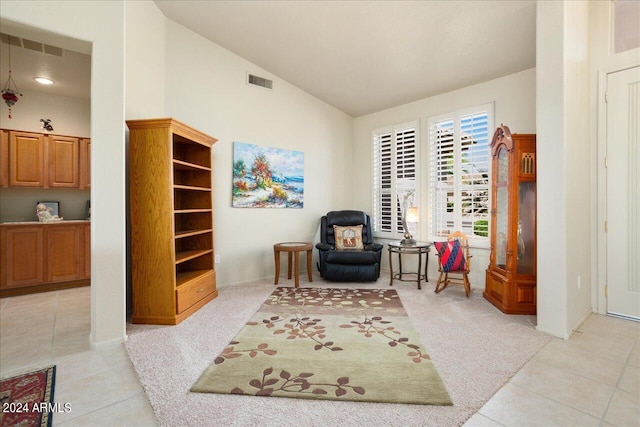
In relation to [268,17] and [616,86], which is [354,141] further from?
[616,86]

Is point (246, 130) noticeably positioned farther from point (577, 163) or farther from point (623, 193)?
point (623, 193)

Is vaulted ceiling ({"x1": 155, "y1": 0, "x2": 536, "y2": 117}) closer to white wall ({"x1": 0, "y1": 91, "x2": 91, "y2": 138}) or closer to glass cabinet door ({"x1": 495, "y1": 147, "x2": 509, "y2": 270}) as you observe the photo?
glass cabinet door ({"x1": 495, "y1": 147, "x2": 509, "y2": 270})

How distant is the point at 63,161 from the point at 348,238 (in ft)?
15.0

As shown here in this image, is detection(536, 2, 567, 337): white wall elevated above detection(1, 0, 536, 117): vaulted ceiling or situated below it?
below

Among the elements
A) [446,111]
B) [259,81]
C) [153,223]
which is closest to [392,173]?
[446,111]

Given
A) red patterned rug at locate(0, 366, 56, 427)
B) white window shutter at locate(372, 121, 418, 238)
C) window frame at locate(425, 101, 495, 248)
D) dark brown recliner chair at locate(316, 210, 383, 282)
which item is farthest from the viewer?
white window shutter at locate(372, 121, 418, 238)

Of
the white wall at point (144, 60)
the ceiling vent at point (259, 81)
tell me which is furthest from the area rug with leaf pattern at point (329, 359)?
the ceiling vent at point (259, 81)

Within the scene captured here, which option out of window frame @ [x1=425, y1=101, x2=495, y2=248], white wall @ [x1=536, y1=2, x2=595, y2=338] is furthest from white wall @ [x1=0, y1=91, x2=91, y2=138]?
white wall @ [x1=536, y1=2, x2=595, y2=338]

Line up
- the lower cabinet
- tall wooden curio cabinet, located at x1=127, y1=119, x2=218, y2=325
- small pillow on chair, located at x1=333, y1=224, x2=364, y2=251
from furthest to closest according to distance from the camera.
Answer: small pillow on chair, located at x1=333, y1=224, x2=364, y2=251
the lower cabinet
tall wooden curio cabinet, located at x1=127, y1=119, x2=218, y2=325

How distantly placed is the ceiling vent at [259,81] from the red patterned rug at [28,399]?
4068mm

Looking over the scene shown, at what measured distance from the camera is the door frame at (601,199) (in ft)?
10.2

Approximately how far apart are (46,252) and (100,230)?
2.71 meters

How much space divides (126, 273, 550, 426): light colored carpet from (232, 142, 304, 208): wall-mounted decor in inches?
60.8

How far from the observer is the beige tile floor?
159 cm
